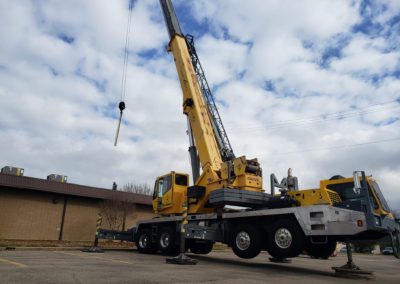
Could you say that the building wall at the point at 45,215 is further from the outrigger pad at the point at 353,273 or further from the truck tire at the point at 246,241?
the outrigger pad at the point at 353,273

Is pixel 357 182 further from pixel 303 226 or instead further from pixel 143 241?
pixel 143 241

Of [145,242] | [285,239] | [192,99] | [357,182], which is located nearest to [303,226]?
[285,239]

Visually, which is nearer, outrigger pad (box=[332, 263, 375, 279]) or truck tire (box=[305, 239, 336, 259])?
outrigger pad (box=[332, 263, 375, 279])

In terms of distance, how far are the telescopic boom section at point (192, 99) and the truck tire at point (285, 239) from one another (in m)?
3.95

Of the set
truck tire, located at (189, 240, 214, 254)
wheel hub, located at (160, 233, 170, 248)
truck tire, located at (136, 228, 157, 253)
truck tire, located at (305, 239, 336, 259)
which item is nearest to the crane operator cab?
wheel hub, located at (160, 233, 170, 248)

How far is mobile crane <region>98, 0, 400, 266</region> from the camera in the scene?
394 inches

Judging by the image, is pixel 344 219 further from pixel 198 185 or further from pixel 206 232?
pixel 198 185

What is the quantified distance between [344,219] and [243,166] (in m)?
4.00

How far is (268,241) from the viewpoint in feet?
36.0

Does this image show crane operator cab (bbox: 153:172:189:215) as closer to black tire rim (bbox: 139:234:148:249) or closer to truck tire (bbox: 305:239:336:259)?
black tire rim (bbox: 139:234:148:249)

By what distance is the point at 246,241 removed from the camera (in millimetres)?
11461

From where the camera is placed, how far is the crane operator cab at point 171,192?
1557cm

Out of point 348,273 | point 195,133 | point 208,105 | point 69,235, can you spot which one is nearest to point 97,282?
point 348,273

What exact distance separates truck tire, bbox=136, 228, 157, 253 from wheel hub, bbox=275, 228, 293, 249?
7297 millimetres
